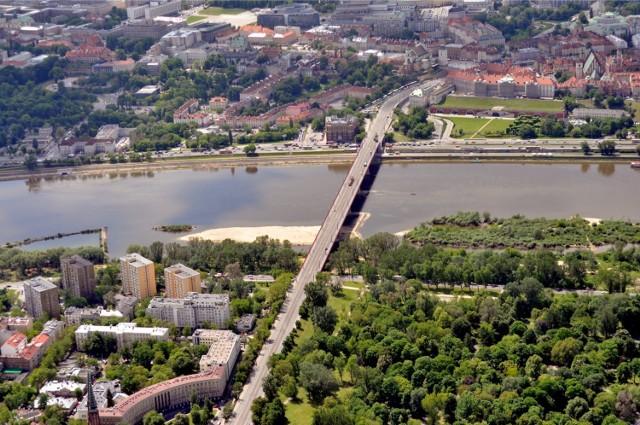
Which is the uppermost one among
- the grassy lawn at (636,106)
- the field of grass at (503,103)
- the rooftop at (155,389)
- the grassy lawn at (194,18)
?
the rooftop at (155,389)

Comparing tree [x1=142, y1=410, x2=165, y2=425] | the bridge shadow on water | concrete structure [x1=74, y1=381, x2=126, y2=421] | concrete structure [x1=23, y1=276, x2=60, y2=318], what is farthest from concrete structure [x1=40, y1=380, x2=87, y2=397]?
the bridge shadow on water

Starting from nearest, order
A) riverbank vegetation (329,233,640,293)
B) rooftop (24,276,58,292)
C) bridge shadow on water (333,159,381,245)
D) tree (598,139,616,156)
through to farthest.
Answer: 1. rooftop (24,276,58,292)
2. riverbank vegetation (329,233,640,293)
3. bridge shadow on water (333,159,381,245)
4. tree (598,139,616,156)

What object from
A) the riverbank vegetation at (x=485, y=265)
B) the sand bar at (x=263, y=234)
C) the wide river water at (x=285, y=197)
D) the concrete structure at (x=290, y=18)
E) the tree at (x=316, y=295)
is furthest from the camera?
the concrete structure at (x=290, y=18)

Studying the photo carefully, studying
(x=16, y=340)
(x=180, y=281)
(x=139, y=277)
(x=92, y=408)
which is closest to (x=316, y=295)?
(x=180, y=281)

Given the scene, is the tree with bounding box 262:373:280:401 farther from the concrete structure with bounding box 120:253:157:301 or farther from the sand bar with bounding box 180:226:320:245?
the sand bar with bounding box 180:226:320:245

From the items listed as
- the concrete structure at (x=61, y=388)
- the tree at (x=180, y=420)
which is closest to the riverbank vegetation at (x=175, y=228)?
the concrete structure at (x=61, y=388)

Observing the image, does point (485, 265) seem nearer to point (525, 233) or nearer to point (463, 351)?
point (525, 233)

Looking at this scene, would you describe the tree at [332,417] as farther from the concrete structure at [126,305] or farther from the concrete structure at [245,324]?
the concrete structure at [126,305]
